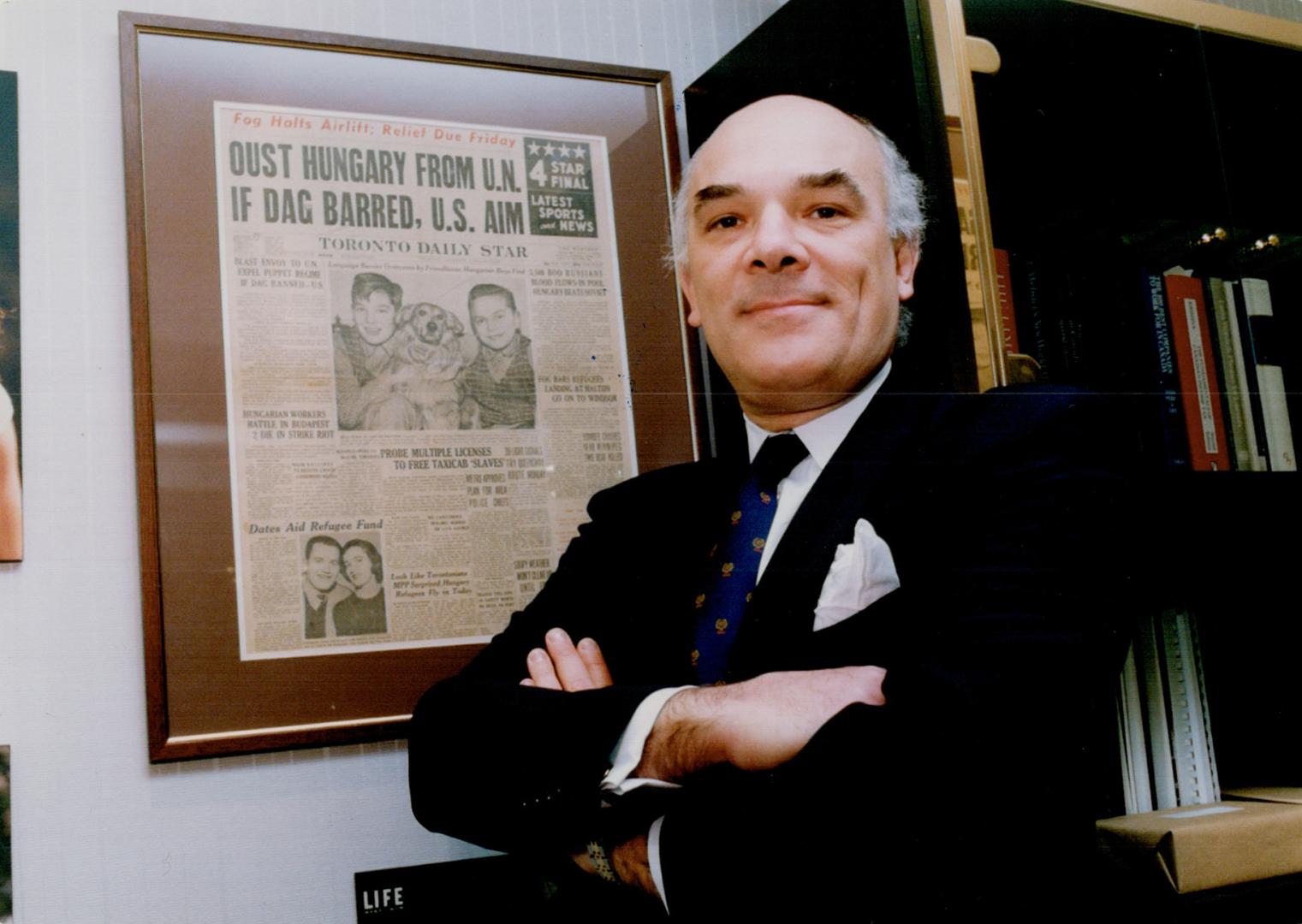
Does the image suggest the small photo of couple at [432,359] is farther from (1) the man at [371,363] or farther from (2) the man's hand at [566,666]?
(2) the man's hand at [566,666]

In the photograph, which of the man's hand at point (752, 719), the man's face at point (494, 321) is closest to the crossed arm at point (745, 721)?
the man's hand at point (752, 719)

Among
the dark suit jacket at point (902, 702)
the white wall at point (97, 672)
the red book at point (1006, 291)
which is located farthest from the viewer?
the red book at point (1006, 291)

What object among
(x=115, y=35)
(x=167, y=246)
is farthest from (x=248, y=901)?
(x=115, y=35)

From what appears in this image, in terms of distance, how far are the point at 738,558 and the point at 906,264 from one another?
401 millimetres

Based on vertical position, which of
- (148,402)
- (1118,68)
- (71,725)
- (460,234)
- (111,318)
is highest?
(1118,68)

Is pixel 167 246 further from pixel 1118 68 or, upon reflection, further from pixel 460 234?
pixel 1118 68

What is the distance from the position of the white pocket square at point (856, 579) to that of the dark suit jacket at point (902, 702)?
12 millimetres

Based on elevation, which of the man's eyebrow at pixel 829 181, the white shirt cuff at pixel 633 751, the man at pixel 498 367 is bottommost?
the white shirt cuff at pixel 633 751

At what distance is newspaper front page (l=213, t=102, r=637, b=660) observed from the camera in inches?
53.7

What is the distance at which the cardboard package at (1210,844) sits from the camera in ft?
3.77

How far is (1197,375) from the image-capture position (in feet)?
4.55

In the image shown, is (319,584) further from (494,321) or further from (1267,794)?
(1267,794)

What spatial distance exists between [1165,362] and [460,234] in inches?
36.9

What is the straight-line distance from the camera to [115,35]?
1.37m
